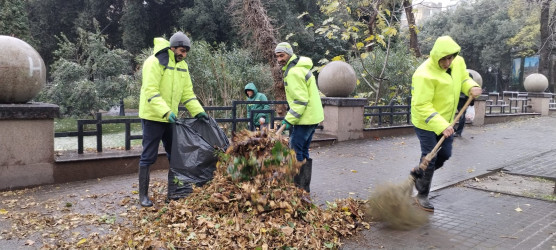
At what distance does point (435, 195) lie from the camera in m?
5.76

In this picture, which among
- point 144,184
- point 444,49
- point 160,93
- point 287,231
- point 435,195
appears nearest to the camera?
point 287,231

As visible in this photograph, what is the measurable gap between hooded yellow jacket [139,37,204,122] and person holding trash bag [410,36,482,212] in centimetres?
252

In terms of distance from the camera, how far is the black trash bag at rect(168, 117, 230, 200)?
4.95 meters

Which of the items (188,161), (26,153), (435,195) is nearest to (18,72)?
(26,153)

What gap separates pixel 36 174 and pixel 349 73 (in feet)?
22.0

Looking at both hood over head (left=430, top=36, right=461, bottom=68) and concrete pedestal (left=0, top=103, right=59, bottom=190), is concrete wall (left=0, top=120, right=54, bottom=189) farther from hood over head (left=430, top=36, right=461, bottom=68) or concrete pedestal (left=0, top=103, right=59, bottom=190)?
hood over head (left=430, top=36, right=461, bottom=68)

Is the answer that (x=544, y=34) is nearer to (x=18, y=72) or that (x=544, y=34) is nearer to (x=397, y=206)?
(x=397, y=206)

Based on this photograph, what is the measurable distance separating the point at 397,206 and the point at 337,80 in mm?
6056

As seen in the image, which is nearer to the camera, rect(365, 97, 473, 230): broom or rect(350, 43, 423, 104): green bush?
rect(365, 97, 473, 230): broom

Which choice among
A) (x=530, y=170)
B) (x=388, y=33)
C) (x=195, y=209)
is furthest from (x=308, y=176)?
(x=388, y=33)

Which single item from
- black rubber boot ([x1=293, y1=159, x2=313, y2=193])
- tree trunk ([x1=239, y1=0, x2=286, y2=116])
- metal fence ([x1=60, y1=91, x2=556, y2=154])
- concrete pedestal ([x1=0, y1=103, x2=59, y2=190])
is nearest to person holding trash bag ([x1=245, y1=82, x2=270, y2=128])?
metal fence ([x1=60, y1=91, x2=556, y2=154])

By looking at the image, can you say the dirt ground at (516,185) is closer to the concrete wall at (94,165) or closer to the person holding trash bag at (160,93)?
the person holding trash bag at (160,93)

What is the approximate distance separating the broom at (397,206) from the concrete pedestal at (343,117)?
A: 5379mm

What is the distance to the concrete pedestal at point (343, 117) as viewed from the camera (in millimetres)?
10195
